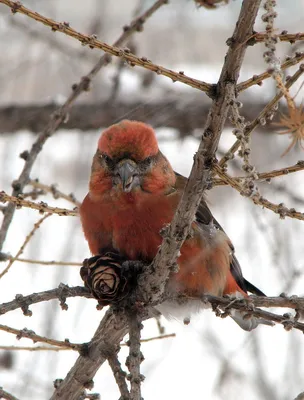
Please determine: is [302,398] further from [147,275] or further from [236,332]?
[236,332]

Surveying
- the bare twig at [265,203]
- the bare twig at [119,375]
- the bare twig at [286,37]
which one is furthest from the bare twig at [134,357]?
the bare twig at [286,37]

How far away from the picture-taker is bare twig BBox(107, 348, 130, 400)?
2.26 metres

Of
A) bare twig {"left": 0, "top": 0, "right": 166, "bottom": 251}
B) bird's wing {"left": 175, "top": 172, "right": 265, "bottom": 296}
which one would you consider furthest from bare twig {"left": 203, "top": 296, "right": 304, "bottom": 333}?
bare twig {"left": 0, "top": 0, "right": 166, "bottom": 251}

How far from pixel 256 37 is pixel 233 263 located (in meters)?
2.15

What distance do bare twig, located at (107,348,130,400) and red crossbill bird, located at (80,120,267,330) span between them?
1.72 feet

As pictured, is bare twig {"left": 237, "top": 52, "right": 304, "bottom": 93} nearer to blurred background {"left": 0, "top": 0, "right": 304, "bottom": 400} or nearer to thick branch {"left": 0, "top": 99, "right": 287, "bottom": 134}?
blurred background {"left": 0, "top": 0, "right": 304, "bottom": 400}

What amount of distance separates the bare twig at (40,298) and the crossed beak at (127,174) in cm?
69

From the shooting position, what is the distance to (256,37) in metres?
1.83

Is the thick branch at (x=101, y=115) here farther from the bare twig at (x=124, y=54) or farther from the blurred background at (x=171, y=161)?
the bare twig at (x=124, y=54)

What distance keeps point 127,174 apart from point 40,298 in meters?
0.91

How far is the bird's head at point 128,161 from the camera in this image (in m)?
3.20

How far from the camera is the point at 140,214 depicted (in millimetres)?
3139

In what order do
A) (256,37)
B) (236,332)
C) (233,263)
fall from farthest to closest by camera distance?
(236,332) → (233,263) → (256,37)

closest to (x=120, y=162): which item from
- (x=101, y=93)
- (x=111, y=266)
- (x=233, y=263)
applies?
(x=111, y=266)
